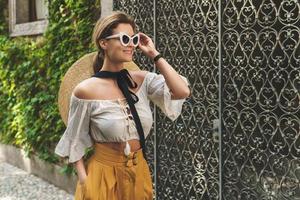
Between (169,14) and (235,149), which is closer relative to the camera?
(235,149)

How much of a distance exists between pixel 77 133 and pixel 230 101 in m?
2.31

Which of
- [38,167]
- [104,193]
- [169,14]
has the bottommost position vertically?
[38,167]

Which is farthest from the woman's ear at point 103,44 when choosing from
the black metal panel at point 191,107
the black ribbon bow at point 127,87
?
the black metal panel at point 191,107

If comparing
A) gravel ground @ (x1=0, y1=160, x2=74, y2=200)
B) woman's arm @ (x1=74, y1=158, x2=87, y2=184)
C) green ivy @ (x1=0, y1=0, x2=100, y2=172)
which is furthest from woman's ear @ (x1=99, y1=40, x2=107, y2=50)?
gravel ground @ (x1=0, y1=160, x2=74, y2=200)

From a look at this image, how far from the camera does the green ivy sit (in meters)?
6.57

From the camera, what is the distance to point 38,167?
7836mm

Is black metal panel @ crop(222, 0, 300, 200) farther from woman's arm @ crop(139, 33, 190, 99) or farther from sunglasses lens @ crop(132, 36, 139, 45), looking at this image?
sunglasses lens @ crop(132, 36, 139, 45)

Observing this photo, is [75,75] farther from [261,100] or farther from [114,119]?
[261,100]

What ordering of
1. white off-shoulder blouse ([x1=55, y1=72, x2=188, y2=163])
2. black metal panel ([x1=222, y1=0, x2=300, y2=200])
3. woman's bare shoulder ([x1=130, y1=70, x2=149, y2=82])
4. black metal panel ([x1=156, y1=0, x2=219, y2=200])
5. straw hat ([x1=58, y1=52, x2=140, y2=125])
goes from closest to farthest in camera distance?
white off-shoulder blouse ([x1=55, y1=72, x2=188, y2=163]) < woman's bare shoulder ([x1=130, y1=70, x2=149, y2=82]) < straw hat ([x1=58, y1=52, x2=140, y2=125]) < black metal panel ([x1=222, y1=0, x2=300, y2=200]) < black metal panel ([x1=156, y1=0, x2=219, y2=200])

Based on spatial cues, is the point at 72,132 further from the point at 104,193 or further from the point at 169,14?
the point at 169,14

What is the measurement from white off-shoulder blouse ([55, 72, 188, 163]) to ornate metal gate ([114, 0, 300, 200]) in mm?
1704

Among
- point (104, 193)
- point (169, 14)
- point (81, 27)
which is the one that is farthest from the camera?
point (81, 27)

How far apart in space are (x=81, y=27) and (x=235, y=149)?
2.77m

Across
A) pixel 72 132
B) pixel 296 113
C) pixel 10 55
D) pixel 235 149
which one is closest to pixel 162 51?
pixel 235 149
